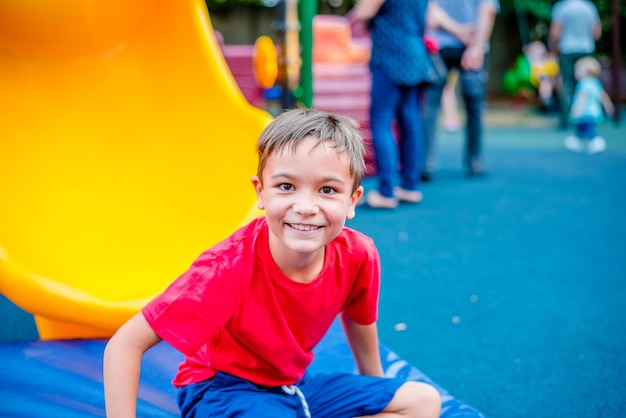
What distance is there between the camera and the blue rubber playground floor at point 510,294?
6.00ft

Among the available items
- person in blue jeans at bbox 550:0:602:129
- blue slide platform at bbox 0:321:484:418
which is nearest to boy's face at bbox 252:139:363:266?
blue slide platform at bbox 0:321:484:418

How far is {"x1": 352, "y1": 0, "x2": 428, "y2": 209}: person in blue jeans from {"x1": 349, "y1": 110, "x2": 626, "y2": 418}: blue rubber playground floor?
26 centimetres

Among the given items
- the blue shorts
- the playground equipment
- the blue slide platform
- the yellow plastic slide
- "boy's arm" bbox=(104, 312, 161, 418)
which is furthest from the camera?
the yellow plastic slide

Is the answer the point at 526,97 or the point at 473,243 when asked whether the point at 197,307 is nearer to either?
the point at 473,243

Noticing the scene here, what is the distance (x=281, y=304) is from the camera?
1239mm

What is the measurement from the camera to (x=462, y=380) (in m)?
1.86

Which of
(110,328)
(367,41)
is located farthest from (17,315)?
(367,41)

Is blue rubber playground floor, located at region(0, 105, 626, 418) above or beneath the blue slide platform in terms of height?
beneath

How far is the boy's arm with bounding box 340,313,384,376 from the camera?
4.69 feet

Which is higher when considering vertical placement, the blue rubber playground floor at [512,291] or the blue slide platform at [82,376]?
the blue slide platform at [82,376]

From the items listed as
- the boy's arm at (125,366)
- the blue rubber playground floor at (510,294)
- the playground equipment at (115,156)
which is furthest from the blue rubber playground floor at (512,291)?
the boy's arm at (125,366)

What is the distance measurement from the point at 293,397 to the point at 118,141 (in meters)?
1.27

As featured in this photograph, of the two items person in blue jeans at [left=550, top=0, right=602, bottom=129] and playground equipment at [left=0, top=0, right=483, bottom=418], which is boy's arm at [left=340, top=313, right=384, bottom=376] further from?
person in blue jeans at [left=550, top=0, right=602, bottom=129]

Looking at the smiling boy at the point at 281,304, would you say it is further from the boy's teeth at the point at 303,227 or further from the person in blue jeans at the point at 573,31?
the person in blue jeans at the point at 573,31
